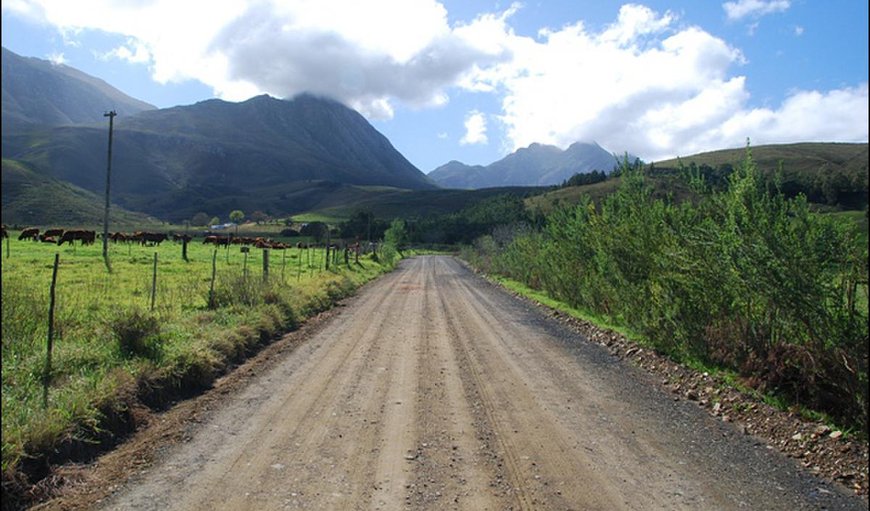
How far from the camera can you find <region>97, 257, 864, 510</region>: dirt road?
16.8 feet

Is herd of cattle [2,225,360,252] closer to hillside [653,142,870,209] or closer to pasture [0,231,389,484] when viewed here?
pasture [0,231,389,484]

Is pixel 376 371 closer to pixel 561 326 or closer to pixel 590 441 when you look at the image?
pixel 590 441

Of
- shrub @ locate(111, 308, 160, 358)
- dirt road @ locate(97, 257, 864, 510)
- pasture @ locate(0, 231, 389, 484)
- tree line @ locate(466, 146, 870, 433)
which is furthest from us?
shrub @ locate(111, 308, 160, 358)

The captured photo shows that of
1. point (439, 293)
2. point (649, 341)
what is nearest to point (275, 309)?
point (649, 341)

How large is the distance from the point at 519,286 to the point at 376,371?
21242mm

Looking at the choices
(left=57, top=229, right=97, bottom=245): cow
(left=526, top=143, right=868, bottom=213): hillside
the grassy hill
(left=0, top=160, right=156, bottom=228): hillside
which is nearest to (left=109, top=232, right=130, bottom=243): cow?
(left=57, top=229, right=97, bottom=245): cow

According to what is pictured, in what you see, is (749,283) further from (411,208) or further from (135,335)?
(411,208)

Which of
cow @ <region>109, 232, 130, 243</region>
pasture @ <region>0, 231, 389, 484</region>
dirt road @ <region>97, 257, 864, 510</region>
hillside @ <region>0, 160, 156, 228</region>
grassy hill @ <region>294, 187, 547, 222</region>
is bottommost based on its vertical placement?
dirt road @ <region>97, 257, 864, 510</region>

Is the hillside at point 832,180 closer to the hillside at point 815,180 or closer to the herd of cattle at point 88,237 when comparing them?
the hillside at point 815,180

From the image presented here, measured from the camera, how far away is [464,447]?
250 inches

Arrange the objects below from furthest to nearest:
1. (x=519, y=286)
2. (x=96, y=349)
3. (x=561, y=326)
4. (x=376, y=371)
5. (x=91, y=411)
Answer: (x=519, y=286) → (x=561, y=326) → (x=376, y=371) → (x=96, y=349) → (x=91, y=411)

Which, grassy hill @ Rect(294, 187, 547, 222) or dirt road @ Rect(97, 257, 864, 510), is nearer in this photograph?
dirt road @ Rect(97, 257, 864, 510)

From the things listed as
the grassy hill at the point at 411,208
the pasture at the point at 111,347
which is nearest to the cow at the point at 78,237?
the pasture at the point at 111,347

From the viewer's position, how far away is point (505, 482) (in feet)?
17.7
